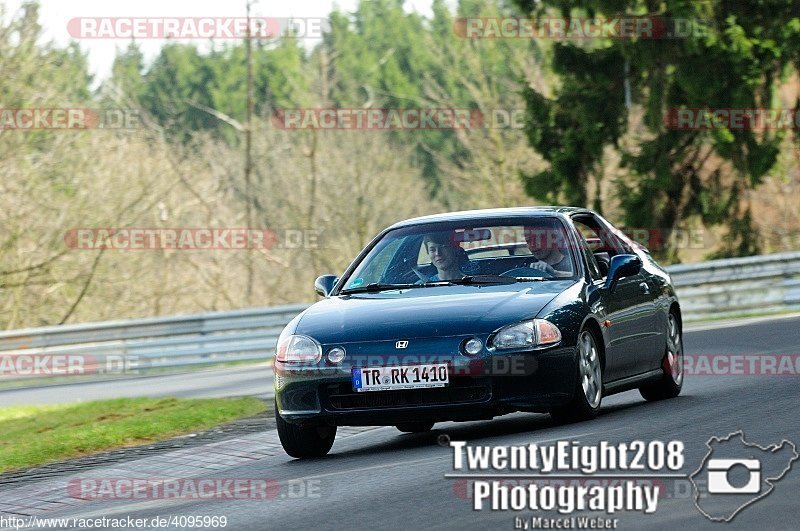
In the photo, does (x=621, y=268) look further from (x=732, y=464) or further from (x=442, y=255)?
(x=732, y=464)

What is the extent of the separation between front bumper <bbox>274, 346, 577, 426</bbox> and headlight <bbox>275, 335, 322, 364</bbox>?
0.07m

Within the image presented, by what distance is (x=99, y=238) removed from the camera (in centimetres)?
3291

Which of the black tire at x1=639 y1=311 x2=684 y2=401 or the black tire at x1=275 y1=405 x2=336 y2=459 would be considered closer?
the black tire at x1=275 y1=405 x2=336 y2=459

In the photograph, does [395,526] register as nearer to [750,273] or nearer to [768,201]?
[750,273]

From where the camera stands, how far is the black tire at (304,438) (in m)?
9.84

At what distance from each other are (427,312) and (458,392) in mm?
586

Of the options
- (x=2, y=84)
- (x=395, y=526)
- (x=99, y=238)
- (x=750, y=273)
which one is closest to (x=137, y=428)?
(x=395, y=526)

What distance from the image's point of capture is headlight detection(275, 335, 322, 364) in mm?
9445

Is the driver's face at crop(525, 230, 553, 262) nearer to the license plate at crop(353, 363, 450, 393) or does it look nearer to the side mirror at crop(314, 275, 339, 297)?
the side mirror at crop(314, 275, 339, 297)

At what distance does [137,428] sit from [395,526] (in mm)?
6122

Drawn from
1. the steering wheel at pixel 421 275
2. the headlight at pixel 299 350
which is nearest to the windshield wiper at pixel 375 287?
the steering wheel at pixel 421 275

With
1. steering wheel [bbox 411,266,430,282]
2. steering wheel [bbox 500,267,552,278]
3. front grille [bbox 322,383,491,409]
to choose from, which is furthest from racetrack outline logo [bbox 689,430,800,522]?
steering wheel [bbox 411,266,430,282]

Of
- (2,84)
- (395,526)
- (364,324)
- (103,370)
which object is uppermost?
(2,84)

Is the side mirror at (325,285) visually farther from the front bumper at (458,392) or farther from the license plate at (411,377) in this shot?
the license plate at (411,377)
